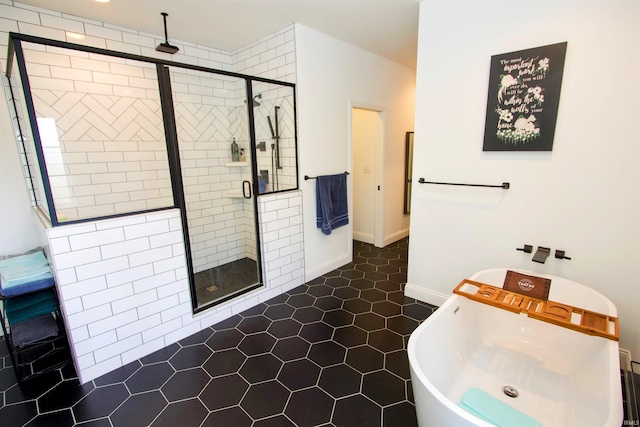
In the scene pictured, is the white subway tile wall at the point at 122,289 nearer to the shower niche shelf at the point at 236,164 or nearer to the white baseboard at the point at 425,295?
the shower niche shelf at the point at 236,164

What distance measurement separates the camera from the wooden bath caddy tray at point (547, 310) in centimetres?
155

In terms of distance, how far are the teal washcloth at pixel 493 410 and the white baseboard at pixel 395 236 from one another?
2.79 meters

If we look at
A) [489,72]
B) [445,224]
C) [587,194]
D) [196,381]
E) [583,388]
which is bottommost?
[196,381]

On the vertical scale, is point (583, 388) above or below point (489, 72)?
below

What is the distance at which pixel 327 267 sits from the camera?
350cm

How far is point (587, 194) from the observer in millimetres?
1872

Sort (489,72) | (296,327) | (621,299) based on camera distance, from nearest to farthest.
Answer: (621,299), (489,72), (296,327)

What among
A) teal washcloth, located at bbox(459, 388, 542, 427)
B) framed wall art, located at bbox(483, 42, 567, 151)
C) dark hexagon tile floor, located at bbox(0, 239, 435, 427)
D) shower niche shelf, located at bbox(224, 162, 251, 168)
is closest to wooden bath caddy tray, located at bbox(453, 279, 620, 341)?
teal washcloth, located at bbox(459, 388, 542, 427)

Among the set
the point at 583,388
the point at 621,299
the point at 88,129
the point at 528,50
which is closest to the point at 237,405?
the point at 583,388

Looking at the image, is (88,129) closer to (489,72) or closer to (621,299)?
(489,72)

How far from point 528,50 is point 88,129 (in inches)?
142

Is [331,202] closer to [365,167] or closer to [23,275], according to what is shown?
[365,167]

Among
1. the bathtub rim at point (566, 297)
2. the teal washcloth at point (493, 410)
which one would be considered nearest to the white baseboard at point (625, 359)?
the bathtub rim at point (566, 297)

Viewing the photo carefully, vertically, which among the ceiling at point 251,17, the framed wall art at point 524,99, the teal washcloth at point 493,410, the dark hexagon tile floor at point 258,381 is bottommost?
the dark hexagon tile floor at point 258,381
